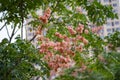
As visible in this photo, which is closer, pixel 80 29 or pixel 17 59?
pixel 17 59

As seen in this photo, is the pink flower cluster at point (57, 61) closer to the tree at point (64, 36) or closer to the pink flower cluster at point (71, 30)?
the tree at point (64, 36)

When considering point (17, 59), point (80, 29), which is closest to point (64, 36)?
point (80, 29)

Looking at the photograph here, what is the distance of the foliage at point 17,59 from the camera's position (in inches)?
151

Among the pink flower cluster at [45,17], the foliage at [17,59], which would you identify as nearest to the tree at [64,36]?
the pink flower cluster at [45,17]

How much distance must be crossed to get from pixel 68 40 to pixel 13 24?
0.74 metres

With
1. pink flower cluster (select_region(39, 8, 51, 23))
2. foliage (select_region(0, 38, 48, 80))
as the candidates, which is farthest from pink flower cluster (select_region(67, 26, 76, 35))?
foliage (select_region(0, 38, 48, 80))

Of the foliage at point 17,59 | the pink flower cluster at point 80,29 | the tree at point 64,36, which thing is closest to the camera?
the foliage at point 17,59

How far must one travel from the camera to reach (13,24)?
423 cm

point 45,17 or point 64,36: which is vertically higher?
point 45,17

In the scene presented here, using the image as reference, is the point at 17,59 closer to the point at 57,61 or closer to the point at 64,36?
the point at 57,61

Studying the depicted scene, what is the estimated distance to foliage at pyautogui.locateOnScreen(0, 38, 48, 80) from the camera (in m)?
3.83

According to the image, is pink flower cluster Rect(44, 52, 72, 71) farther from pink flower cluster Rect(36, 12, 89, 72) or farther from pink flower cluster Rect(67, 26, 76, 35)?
pink flower cluster Rect(67, 26, 76, 35)

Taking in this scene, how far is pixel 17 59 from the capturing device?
3893 mm

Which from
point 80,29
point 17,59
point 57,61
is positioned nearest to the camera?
point 17,59
